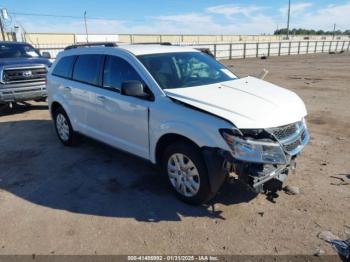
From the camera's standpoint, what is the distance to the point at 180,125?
372 centimetres

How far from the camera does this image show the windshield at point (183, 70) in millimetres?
4301

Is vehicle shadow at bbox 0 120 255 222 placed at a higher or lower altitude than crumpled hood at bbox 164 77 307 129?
lower

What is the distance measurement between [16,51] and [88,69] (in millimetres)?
6300

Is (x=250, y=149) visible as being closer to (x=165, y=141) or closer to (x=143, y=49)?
(x=165, y=141)

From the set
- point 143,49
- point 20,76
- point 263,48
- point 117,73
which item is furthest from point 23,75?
point 263,48

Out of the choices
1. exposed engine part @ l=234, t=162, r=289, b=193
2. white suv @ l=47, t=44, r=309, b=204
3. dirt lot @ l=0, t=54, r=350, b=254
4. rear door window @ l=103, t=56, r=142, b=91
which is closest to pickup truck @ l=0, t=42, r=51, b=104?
dirt lot @ l=0, t=54, r=350, b=254

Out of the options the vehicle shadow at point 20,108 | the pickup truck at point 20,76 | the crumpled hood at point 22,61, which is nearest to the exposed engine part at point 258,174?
the pickup truck at point 20,76

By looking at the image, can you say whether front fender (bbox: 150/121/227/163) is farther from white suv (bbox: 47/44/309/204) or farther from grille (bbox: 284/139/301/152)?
grille (bbox: 284/139/301/152)

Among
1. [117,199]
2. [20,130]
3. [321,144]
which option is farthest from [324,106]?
[20,130]

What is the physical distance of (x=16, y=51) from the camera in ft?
34.0

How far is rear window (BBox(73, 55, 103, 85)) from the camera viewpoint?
16.8ft

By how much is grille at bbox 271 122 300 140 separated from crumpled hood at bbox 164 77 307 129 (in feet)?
0.17

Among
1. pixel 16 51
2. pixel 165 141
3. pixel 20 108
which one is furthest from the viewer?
pixel 20 108

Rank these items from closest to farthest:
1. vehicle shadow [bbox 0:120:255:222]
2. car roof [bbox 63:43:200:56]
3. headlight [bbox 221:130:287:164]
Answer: headlight [bbox 221:130:287:164] < vehicle shadow [bbox 0:120:255:222] < car roof [bbox 63:43:200:56]
